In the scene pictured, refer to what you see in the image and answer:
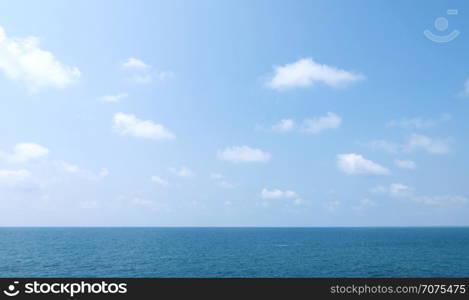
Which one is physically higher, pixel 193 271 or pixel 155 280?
pixel 155 280

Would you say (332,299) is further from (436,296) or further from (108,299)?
(108,299)

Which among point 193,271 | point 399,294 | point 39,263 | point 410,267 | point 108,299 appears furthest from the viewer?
point 39,263

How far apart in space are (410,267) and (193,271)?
2033 inches

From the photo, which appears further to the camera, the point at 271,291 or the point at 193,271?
the point at 193,271

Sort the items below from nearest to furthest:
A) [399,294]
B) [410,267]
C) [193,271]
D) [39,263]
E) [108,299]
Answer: [108,299] < [399,294] < [193,271] < [410,267] < [39,263]

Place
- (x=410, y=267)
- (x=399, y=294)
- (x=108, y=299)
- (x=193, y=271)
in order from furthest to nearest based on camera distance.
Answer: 1. (x=410, y=267)
2. (x=193, y=271)
3. (x=399, y=294)
4. (x=108, y=299)

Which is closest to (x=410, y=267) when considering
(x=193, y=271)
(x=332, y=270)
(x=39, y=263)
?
(x=332, y=270)

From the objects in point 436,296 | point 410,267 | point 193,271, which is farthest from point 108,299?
point 410,267

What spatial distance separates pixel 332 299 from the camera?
10922mm

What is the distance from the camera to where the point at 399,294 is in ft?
37.1

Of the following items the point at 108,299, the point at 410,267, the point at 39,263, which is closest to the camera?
the point at 108,299

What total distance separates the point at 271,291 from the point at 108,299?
5.77m

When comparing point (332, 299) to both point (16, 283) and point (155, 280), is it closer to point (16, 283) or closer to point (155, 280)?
point (155, 280)

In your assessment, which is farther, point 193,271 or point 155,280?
point 193,271
